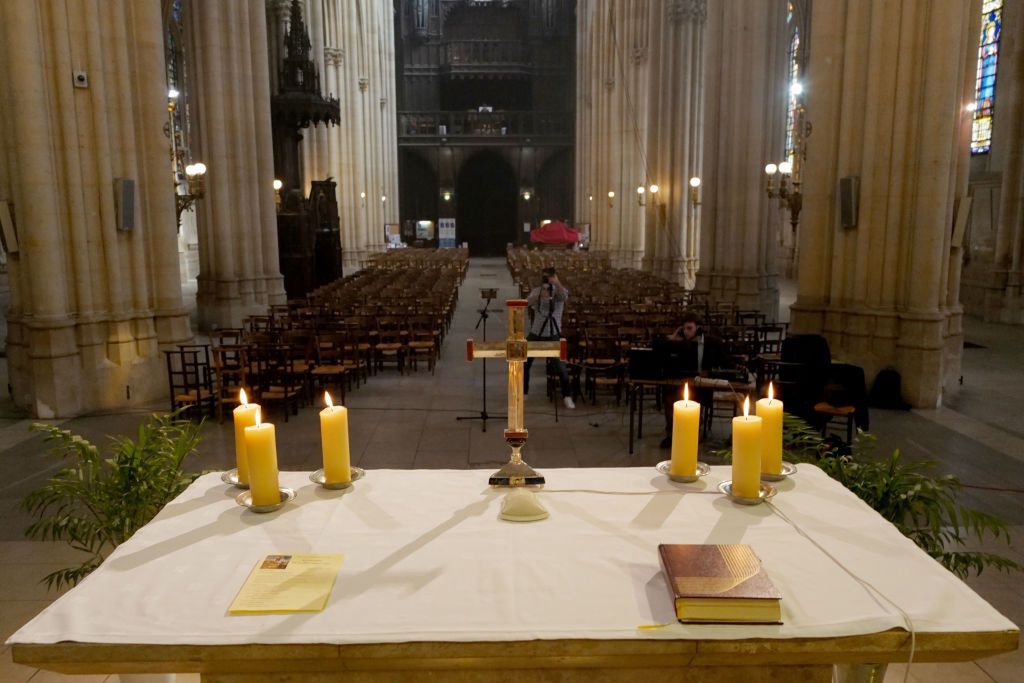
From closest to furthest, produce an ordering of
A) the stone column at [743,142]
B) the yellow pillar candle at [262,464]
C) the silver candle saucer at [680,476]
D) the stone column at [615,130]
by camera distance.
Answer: the yellow pillar candle at [262,464]
the silver candle saucer at [680,476]
the stone column at [743,142]
the stone column at [615,130]

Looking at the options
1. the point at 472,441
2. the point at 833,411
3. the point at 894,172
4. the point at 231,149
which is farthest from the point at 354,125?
the point at 833,411

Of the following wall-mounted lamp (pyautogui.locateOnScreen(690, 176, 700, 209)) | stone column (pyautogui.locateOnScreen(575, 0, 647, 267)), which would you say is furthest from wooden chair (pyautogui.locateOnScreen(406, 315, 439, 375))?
stone column (pyautogui.locateOnScreen(575, 0, 647, 267))

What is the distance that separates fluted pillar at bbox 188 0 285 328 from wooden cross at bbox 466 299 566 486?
14.8 metres

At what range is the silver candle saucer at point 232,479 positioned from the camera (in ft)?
8.96

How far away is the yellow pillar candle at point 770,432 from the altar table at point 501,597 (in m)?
0.18

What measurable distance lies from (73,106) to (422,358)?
244 inches

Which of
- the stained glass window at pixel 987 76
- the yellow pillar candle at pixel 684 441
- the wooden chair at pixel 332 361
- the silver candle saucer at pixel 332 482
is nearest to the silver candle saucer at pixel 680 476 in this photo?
the yellow pillar candle at pixel 684 441

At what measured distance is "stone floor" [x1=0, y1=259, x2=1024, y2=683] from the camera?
511 centimetres

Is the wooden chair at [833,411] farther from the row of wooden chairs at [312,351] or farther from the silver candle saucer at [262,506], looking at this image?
the silver candle saucer at [262,506]

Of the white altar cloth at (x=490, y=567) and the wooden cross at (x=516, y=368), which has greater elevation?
the wooden cross at (x=516, y=368)

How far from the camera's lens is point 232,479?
2.79 metres

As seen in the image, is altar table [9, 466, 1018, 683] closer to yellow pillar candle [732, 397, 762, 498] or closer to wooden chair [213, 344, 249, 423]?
yellow pillar candle [732, 397, 762, 498]

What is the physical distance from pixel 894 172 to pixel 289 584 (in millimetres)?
9872

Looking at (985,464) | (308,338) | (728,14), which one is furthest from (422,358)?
(728,14)
